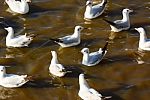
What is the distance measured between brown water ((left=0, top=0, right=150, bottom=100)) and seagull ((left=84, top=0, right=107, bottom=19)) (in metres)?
0.19

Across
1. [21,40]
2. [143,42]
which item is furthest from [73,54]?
[143,42]

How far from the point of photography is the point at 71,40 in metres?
14.1

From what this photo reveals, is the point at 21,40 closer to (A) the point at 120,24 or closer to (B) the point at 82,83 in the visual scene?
(B) the point at 82,83

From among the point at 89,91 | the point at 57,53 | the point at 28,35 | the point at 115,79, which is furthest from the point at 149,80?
the point at 28,35

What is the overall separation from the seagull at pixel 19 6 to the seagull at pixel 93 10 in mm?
2092

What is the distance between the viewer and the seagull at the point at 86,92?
11.7 meters

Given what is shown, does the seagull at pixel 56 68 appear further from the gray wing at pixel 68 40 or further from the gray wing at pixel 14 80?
the gray wing at pixel 68 40

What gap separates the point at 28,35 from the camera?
48.8 ft

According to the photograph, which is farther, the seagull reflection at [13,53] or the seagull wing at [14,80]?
the seagull reflection at [13,53]

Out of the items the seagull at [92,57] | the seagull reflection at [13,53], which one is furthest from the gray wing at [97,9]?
the seagull reflection at [13,53]

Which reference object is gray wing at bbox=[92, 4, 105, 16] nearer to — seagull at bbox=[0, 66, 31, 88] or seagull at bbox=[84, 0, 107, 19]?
seagull at bbox=[84, 0, 107, 19]

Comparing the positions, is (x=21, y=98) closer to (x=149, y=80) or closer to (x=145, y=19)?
(x=149, y=80)

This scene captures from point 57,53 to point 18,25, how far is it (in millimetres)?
2245

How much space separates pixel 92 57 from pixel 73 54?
89 centimetres
